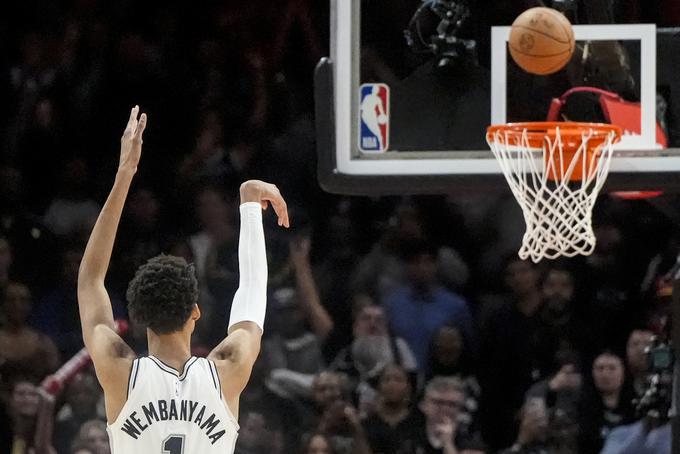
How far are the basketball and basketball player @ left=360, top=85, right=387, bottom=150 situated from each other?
0.62 meters

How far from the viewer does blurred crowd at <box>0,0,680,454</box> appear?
6.67m

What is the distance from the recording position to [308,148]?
294 inches

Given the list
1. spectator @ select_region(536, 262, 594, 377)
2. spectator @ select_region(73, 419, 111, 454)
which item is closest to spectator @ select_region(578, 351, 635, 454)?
spectator @ select_region(536, 262, 594, 377)

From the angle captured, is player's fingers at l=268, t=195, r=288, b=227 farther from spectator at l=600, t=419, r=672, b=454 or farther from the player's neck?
spectator at l=600, t=419, r=672, b=454

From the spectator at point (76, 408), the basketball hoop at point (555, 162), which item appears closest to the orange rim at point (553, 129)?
the basketball hoop at point (555, 162)

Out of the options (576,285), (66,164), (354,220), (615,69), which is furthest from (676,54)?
(66,164)

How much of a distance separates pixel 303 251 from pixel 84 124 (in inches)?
65.1

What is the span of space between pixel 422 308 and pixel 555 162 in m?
2.24

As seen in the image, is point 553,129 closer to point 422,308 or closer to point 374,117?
point 374,117

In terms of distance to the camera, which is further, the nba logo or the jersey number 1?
the nba logo

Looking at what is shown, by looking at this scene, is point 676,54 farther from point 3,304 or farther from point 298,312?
point 3,304

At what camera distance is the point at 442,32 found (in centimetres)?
529

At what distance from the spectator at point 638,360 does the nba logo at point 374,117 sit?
87.2 inches

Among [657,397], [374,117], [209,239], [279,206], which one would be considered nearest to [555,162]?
[374,117]
